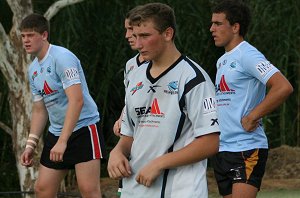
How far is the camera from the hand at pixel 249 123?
19.7 feet

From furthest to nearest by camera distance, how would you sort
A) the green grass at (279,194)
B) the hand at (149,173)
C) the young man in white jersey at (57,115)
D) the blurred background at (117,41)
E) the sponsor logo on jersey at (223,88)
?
the blurred background at (117,41)
the green grass at (279,194)
the young man in white jersey at (57,115)
the sponsor logo on jersey at (223,88)
the hand at (149,173)

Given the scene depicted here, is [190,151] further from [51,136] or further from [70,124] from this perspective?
[51,136]

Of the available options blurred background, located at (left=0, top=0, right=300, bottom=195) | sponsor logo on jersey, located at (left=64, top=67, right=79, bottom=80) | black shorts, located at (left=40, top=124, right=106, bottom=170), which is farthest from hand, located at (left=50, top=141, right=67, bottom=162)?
blurred background, located at (left=0, top=0, right=300, bottom=195)

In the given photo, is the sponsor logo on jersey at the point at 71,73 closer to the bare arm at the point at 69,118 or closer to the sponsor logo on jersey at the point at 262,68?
the bare arm at the point at 69,118

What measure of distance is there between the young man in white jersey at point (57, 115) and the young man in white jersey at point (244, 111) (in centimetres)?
111

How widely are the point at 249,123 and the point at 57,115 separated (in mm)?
1580

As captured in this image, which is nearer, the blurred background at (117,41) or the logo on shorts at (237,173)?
the logo on shorts at (237,173)

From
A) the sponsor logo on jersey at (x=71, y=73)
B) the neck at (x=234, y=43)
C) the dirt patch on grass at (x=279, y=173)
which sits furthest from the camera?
the dirt patch on grass at (x=279, y=173)

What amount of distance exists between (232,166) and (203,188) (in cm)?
179

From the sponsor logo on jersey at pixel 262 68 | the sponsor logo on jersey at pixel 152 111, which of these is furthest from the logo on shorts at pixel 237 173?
the sponsor logo on jersey at pixel 152 111

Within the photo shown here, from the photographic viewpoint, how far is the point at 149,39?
14.2ft

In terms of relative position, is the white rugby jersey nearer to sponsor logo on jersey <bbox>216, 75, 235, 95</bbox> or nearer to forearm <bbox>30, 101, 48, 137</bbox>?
sponsor logo on jersey <bbox>216, 75, 235, 95</bbox>

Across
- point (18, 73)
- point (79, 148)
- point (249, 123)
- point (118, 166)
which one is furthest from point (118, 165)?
point (18, 73)

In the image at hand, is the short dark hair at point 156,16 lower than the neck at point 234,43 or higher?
higher
